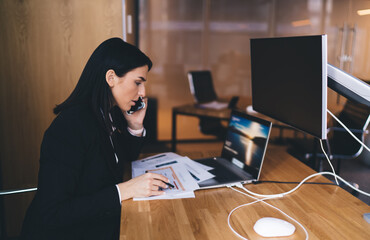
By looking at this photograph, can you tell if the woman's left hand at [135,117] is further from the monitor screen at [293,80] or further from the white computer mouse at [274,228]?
the white computer mouse at [274,228]

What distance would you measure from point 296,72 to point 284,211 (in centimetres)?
52

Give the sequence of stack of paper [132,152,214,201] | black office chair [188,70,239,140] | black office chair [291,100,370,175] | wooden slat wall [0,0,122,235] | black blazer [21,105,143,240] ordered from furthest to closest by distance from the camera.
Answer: black office chair [188,70,239,140]
black office chair [291,100,370,175]
wooden slat wall [0,0,122,235]
stack of paper [132,152,214,201]
black blazer [21,105,143,240]

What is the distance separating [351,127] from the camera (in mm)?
3088

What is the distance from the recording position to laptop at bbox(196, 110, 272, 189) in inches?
54.0

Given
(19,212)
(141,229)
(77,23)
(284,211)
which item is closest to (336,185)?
(284,211)

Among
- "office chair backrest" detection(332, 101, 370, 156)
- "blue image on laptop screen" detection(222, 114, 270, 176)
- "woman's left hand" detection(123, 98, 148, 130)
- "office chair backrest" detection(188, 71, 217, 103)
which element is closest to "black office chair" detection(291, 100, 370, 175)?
"office chair backrest" detection(332, 101, 370, 156)

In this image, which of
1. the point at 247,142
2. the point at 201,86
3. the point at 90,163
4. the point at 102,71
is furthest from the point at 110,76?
the point at 201,86

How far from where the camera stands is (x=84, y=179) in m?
1.27

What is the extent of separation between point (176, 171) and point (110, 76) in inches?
20.4

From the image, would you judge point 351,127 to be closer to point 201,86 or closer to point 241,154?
point 201,86

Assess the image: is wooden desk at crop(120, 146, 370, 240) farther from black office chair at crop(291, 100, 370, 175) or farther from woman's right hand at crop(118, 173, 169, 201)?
black office chair at crop(291, 100, 370, 175)

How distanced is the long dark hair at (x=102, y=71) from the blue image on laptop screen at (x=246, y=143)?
0.56m

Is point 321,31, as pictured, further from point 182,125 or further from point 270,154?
point 270,154

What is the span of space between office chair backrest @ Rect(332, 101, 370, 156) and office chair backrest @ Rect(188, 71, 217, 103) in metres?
1.67
